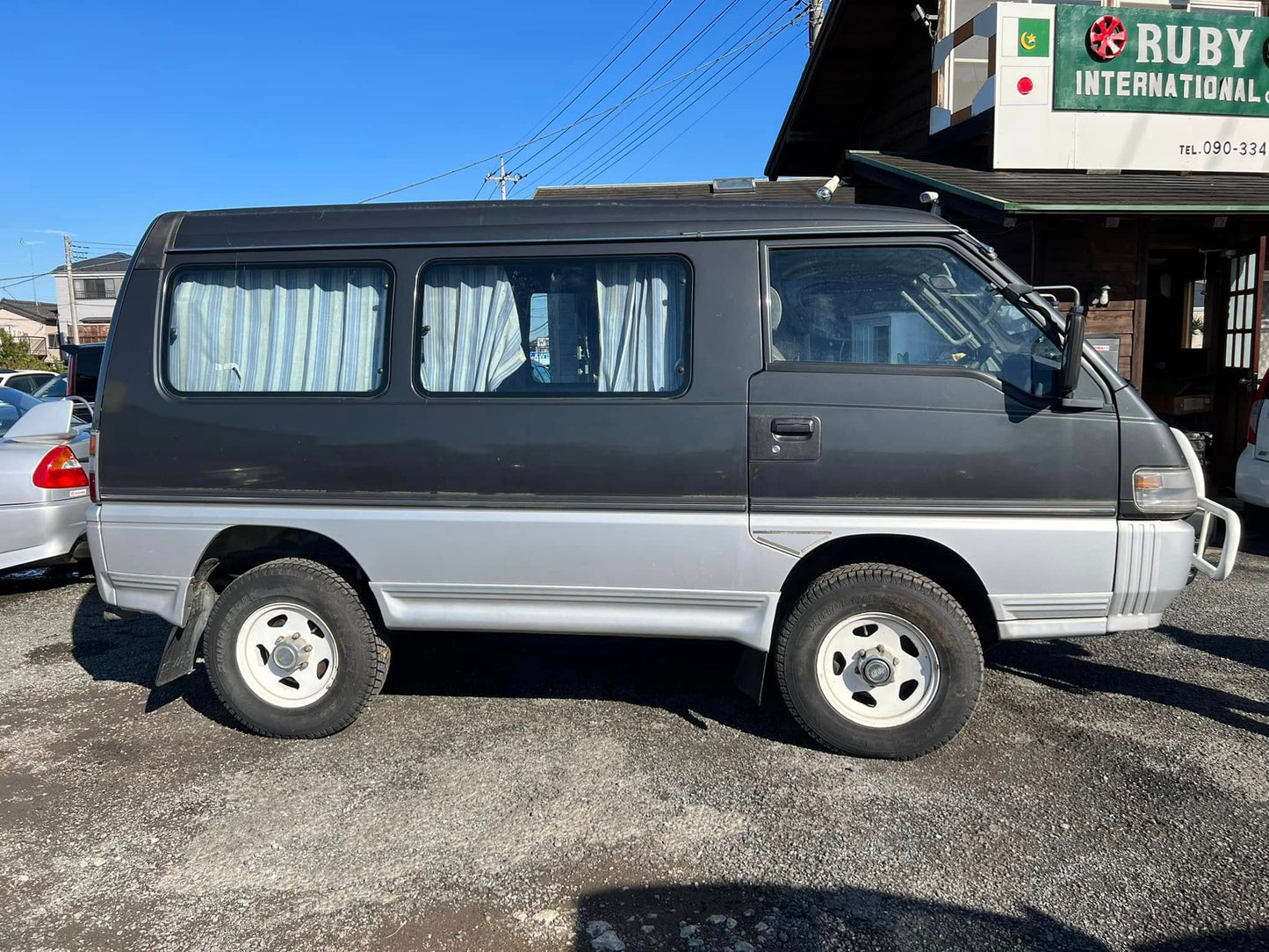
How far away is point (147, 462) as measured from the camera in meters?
4.19

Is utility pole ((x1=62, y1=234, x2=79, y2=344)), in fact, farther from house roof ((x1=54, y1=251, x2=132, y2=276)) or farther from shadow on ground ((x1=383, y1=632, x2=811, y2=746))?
shadow on ground ((x1=383, y1=632, x2=811, y2=746))

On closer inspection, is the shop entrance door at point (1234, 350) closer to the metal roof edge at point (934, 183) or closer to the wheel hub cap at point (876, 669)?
the metal roof edge at point (934, 183)

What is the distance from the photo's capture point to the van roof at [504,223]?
396cm

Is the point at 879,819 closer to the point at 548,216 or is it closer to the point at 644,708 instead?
the point at 644,708

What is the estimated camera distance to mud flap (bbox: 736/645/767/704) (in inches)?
159

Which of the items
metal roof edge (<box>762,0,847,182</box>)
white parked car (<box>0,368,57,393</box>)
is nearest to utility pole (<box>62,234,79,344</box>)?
white parked car (<box>0,368,57,393</box>)

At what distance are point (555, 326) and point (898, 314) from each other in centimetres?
144

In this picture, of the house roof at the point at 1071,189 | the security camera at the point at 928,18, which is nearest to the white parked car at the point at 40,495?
the house roof at the point at 1071,189

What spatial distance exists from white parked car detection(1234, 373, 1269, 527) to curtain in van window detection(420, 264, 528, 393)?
6.24 meters

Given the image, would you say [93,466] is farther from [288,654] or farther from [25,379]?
[25,379]

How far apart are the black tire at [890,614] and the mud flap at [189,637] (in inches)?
103

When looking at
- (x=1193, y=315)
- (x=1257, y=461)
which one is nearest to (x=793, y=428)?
(x=1257, y=461)

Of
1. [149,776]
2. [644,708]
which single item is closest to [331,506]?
[149,776]

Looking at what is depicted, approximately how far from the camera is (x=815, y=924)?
2885 millimetres
